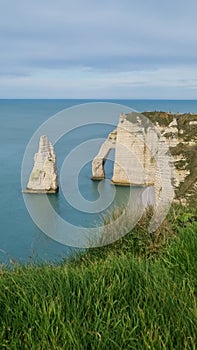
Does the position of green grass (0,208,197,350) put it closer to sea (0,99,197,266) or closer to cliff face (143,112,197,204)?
sea (0,99,197,266)

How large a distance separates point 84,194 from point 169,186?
48.0 ft

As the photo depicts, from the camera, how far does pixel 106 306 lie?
6.63 feet

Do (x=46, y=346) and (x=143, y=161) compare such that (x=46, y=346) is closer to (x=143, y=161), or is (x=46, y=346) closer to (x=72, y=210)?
(x=72, y=210)

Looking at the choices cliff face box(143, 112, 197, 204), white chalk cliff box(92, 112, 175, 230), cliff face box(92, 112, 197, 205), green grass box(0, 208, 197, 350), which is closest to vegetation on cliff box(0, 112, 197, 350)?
green grass box(0, 208, 197, 350)

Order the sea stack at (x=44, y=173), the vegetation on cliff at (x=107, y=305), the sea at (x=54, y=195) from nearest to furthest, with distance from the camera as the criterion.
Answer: the vegetation on cliff at (x=107, y=305) → the sea at (x=54, y=195) → the sea stack at (x=44, y=173)

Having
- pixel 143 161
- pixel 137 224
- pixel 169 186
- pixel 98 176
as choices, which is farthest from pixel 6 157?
pixel 137 224

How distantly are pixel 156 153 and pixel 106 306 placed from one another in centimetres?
1940

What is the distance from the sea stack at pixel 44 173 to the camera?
30297mm

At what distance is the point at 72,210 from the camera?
23.5 meters

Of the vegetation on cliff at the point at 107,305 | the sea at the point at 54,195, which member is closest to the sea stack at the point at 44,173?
the sea at the point at 54,195

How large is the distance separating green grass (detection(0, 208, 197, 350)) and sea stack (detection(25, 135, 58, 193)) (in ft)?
91.0

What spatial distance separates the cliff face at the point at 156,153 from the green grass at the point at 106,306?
4976mm

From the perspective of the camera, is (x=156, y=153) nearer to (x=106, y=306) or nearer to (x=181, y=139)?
(x=181, y=139)

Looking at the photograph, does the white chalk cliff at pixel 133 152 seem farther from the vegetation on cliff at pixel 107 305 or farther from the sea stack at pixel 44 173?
the vegetation on cliff at pixel 107 305
